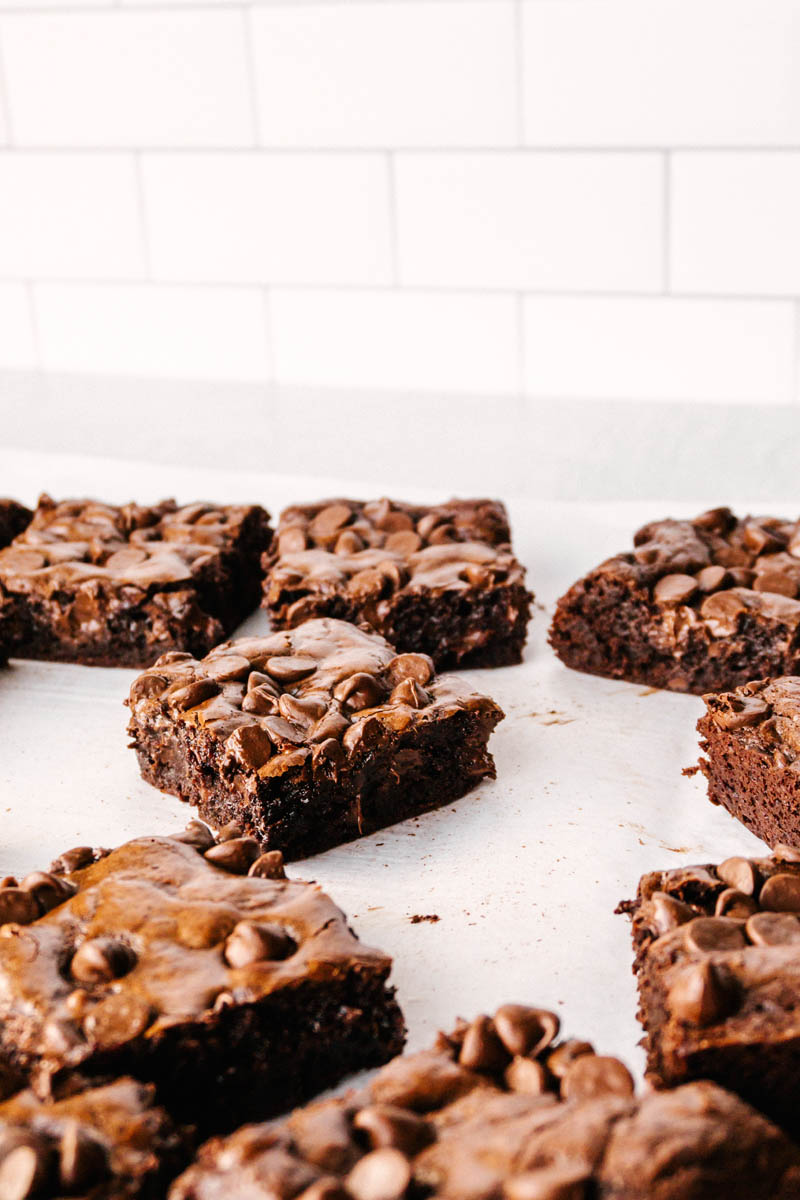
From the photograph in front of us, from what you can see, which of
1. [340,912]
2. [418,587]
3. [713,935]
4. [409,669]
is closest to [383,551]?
[418,587]

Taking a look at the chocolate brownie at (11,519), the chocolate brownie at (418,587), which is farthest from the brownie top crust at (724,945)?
the chocolate brownie at (11,519)

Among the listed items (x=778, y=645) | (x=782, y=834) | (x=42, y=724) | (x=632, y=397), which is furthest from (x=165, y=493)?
(x=782, y=834)

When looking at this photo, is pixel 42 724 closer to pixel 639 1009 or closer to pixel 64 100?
pixel 639 1009

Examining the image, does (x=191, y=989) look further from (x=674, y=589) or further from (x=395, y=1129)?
(x=674, y=589)

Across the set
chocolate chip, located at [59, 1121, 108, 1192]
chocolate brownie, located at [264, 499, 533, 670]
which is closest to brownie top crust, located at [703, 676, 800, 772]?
chocolate brownie, located at [264, 499, 533, 670]

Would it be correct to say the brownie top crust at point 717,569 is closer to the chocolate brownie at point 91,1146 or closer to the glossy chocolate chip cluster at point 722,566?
the glossy chocolate chip cluster at point 722,566

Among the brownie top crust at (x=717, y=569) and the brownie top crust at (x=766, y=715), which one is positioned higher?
the brownie top crust at (x=717, y=569)
